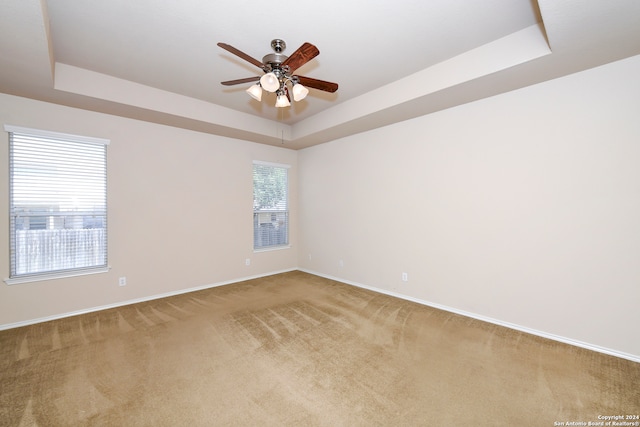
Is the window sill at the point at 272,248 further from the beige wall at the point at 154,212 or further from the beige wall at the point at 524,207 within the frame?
the beige wall at the point at 524,207

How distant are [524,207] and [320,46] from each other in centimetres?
275

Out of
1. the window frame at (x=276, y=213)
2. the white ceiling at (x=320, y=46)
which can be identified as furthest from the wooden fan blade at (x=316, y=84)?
the window frame at (x=276, y=213)

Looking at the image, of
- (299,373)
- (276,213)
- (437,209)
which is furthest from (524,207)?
(276,213)

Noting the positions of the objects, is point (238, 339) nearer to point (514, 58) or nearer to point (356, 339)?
point (356, 339)

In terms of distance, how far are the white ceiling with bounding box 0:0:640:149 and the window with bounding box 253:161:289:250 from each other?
1.89m

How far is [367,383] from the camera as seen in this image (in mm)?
2008

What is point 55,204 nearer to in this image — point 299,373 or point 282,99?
point 282,99

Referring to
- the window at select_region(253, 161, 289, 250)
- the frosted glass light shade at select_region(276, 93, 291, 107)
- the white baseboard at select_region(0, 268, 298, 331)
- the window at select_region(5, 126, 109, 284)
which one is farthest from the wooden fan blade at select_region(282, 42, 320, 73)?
the white baseboard at select_region(0, 268, 298, 331)

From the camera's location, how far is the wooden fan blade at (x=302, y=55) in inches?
72.9

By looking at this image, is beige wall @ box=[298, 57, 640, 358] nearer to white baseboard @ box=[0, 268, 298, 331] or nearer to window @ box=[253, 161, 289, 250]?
window @ box=[253, 161, 289, 250]

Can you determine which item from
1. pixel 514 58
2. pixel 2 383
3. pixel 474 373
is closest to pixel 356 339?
pixel 474 373

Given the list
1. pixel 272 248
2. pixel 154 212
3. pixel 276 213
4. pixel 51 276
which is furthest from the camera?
pixel 276 213

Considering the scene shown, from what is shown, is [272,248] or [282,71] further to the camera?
[272,248]

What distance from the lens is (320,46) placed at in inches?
101
